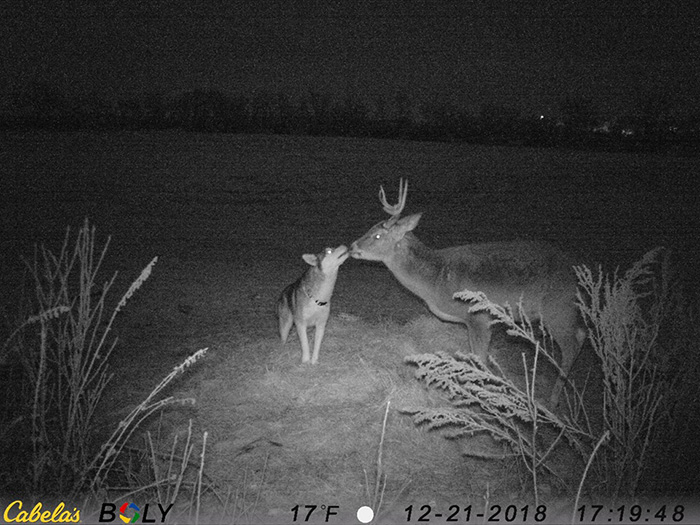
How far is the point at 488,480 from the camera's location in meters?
5.00

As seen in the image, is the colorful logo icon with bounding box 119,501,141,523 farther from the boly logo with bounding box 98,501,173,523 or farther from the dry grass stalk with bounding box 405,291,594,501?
the dry grass stalk with bounding box 405,291,594,501

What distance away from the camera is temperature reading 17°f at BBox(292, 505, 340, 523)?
170 inches

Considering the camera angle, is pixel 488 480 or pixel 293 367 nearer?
pixel 488 480

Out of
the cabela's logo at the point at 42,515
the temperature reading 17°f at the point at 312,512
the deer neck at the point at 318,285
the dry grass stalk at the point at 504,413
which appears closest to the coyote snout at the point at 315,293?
the deer neck at the point at 318,285

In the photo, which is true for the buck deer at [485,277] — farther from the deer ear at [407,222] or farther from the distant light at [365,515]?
the distant light at [365,515]

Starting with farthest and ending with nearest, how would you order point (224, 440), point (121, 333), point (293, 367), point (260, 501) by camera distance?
point (121, 333)
point (293, 367)
point (224, 440)
point (260, 501)

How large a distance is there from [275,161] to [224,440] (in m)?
26.3

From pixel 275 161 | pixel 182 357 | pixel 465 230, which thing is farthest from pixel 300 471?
pixel 275 161

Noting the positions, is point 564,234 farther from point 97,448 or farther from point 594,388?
A: point 97,448

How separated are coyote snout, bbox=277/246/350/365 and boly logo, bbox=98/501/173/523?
294 cm

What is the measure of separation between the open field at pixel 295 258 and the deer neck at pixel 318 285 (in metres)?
0.83

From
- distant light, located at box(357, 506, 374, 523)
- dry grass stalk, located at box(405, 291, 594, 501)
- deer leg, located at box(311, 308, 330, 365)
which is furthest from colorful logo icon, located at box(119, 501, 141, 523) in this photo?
deer leg, located at box(311, 308, 330, 365)

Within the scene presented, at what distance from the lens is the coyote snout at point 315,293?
21.9 feet

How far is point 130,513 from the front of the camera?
407cm
